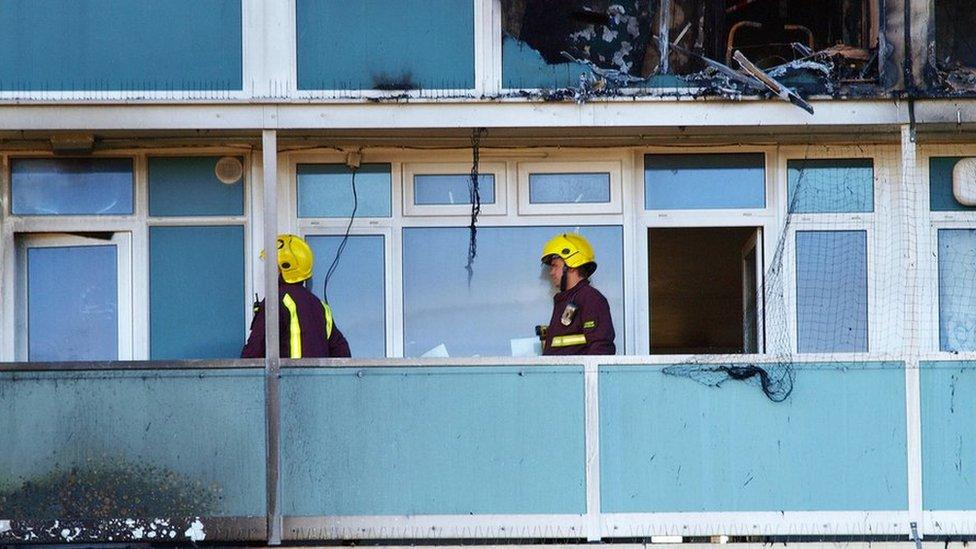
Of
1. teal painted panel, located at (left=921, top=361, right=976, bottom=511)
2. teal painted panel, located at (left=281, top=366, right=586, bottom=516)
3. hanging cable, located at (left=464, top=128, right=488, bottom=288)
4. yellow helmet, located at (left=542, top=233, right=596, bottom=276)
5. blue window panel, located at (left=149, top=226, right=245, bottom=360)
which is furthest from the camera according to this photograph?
hanging cable, located at (left=464, top=128, right=488, bottom=288)

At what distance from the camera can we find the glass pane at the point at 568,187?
1238cm

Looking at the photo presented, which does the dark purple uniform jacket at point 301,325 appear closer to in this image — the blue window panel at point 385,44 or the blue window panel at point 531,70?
the blue window panel at point 385,44

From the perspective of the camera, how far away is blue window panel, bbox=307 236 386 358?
12.3 metres

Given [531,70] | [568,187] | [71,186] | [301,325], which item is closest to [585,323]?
[568,187]

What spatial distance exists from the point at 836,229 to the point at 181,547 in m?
5.17

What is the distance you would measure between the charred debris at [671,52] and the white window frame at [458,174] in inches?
44.4

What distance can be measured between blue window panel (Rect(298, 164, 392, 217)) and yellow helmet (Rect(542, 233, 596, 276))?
49.0 inches

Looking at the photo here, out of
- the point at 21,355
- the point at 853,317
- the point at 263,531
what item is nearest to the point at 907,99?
the point at 853,317

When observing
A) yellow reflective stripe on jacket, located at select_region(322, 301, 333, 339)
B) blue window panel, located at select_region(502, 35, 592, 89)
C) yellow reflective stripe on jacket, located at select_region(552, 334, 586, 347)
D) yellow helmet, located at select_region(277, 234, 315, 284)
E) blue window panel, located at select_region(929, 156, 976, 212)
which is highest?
blue window panel, located at select_region(502, 35, 592, 89)

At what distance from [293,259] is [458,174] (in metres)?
1.48

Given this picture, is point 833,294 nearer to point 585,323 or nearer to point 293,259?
point 585,323

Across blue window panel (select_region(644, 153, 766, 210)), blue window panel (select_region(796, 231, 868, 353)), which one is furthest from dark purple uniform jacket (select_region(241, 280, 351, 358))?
blue window panel (select_region(796, 231, 868, 353))

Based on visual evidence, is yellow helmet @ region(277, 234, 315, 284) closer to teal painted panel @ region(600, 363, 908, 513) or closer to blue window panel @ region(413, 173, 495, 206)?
blue window panel @ region(413, 173, 495, 206)

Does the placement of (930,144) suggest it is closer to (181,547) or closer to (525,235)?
(525,235)
